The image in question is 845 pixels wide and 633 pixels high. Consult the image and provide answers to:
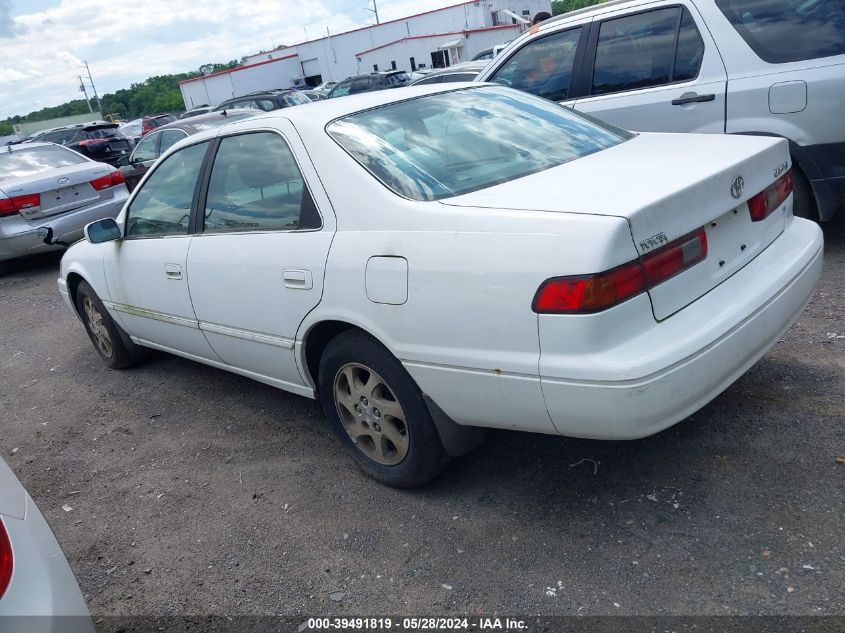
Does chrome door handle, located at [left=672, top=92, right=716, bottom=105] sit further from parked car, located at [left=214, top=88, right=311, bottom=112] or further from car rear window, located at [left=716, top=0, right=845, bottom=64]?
parked car, located at [left=214, top=88, right=311, bottom=112]

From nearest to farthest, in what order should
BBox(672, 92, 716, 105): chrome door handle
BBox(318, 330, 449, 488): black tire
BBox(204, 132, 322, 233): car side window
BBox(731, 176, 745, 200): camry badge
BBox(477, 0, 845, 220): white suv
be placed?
1. BBox(731, 176, 745, 200): camry badge
2. BBox(318, 330, 449, 488): black tire
3. BBox(204, 132, 322, 233): car side window
4. BBox(477, 0, 845, 220): white suv
5. BBox(672, 92, 716, 105): chrome door handle

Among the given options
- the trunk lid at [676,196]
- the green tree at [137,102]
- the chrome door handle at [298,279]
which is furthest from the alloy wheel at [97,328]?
the green tree at [137,102]

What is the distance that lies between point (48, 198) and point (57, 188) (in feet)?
0.52

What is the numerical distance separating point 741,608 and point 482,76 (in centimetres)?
509

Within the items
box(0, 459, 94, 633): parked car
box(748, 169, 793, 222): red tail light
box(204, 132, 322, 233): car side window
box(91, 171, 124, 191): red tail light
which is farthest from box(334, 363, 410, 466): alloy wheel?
box(91, 171, 124, 191): red tail light

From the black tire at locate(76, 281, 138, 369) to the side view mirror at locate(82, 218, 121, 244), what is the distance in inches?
27.8

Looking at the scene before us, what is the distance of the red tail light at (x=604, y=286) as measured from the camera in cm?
234

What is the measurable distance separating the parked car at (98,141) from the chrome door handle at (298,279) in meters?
16.9

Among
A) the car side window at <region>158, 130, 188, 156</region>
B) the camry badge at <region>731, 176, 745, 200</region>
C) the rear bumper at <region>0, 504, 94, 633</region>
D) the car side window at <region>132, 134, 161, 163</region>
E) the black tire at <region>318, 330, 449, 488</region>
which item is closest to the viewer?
the rear bumper at <region>0, 504, 94, 633</region>

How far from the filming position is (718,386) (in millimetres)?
2617

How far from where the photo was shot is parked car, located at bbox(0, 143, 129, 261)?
866 centimetres

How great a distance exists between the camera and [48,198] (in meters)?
8.84

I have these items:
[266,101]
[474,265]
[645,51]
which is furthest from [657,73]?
[266,101]

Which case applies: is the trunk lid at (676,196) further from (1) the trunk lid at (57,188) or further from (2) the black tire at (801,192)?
(1) the trunk lid at (57,188)
